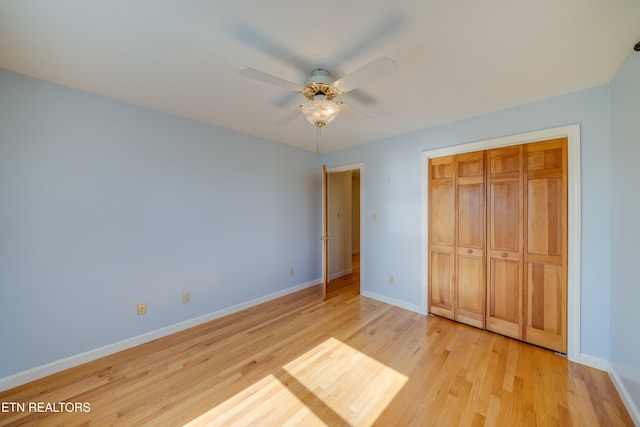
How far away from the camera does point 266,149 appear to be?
356cm

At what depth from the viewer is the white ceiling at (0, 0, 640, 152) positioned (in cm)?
125

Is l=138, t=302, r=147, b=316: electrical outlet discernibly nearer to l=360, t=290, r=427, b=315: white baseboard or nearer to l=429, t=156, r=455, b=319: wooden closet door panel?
l=360, t=290, r=427, b=315: white baseboard

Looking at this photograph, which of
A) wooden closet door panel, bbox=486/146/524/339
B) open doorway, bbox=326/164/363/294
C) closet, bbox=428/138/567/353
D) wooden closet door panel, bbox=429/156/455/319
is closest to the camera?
closet, bbox=428/138/567/353

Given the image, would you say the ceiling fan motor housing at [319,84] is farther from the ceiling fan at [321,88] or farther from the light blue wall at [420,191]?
the light blue wall at [420,191]

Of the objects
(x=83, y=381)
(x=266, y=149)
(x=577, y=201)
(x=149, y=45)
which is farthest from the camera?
(x=266, y=149)

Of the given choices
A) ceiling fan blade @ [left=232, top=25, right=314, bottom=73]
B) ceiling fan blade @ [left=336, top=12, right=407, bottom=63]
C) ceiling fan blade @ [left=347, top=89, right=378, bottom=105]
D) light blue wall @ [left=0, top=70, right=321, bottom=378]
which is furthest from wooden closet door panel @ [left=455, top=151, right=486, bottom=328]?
light blue wall @ [left=0, top=70, right=321, bottom=378]

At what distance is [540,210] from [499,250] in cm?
55

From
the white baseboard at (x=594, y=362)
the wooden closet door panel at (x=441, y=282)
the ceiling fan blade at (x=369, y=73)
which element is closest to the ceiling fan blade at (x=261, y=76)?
the ceiling fan blade at (x=369, y=73)

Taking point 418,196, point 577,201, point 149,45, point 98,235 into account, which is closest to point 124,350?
point 98,235

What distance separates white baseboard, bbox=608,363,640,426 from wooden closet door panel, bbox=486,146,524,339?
24.1 inches

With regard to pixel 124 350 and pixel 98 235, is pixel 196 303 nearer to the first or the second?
pixel 124 350

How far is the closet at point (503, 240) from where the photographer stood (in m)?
2.21

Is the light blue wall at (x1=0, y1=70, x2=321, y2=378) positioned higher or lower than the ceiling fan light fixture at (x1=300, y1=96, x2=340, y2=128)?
lower

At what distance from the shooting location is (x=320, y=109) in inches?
68.0
